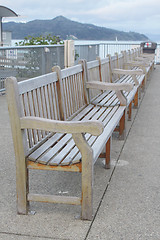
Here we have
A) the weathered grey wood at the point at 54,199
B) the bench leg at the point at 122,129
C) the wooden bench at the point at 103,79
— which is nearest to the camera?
the weathered grey wood at the point at 54,199

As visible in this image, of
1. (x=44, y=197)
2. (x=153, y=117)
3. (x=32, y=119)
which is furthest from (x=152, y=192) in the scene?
(x=153, y=117)

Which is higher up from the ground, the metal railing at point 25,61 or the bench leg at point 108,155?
the metal railing at point 25,61

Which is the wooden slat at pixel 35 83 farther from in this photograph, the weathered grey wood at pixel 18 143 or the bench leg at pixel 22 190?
the bench leg at pixel 22 190

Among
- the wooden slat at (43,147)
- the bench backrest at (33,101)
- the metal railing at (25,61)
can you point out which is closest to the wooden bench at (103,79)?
the bench backrest at (33,101)

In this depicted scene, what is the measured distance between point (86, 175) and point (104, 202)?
52 centimetres

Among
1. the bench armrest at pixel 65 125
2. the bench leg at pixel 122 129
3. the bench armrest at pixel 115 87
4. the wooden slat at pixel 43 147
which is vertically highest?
the bench armrest at pixel 115 87

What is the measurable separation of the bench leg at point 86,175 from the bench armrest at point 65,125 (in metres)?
0.07

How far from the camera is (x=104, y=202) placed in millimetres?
3246

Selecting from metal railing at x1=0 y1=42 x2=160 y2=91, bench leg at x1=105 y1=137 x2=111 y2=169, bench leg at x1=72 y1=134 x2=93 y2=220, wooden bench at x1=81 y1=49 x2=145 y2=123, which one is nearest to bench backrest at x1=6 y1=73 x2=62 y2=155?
bench leg at x1=72 y1=134 x2=93 y2=220

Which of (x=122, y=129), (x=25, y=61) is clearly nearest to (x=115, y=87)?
(x=122, y=129)

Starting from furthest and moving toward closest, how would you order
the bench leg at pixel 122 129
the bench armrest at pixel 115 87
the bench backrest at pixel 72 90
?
1. the bench leg at pixel 122 129
2. the bench armrest at pixel 115 87
3. the bench backrest at pixel 72 90

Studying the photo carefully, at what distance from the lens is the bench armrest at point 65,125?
107 inches

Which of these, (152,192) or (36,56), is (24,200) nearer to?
(152,192)

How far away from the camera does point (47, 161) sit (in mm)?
2896
